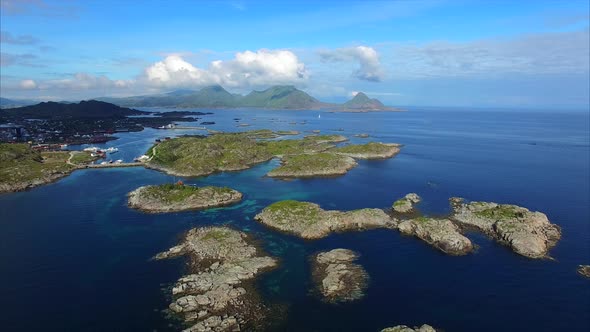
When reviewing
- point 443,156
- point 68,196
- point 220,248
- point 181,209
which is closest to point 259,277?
point 220,248

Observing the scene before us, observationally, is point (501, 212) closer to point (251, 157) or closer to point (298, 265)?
point (298, 265)

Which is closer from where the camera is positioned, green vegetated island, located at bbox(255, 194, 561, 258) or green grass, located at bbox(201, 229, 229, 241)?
green vegetated island, located at bbox(255, 194, 561, 258)

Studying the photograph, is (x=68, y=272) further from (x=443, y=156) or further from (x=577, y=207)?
(x=443, y=156)

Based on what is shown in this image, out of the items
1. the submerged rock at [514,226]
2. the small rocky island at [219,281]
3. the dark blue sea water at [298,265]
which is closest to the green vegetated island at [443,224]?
the submerged rock at [514,226]

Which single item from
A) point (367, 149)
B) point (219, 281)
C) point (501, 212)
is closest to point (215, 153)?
point (367, 149)

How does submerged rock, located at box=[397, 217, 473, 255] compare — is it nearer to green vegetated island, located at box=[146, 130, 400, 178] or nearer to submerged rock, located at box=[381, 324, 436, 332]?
submerged rock, located at box=[381, 324, 436, 332]

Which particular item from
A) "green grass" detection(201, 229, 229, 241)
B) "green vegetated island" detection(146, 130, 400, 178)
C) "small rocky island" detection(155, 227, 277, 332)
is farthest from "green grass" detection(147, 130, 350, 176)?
"small rocky island" detection(155, 227, 277, 332)
